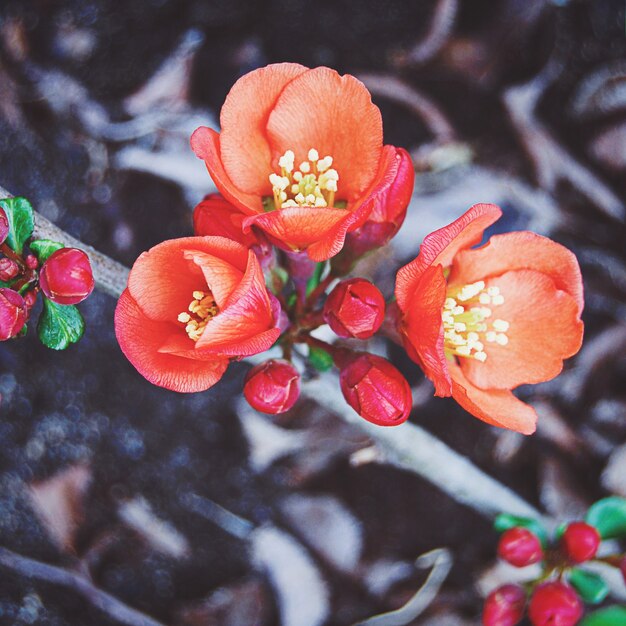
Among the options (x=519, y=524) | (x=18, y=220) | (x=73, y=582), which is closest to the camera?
(x=18, y=220)

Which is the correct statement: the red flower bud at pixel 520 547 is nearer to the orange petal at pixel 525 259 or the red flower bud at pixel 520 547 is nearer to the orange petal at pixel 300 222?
the orange petal at pixel 525 259

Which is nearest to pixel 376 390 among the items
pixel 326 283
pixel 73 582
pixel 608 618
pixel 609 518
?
pixel 326 283

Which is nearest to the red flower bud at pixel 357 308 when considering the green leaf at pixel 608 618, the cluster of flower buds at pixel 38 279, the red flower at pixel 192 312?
the red flower at pixel 192 312

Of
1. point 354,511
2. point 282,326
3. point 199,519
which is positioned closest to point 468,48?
point 282,326

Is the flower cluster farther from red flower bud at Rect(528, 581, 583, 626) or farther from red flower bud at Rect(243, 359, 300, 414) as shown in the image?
red flower bud at Rect(528, 581, 583, 626)

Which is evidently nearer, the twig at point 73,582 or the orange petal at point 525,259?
the orange petal at point 525,259

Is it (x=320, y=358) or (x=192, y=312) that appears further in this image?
(x=320, y=358)

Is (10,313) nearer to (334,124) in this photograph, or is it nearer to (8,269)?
(8,269)
